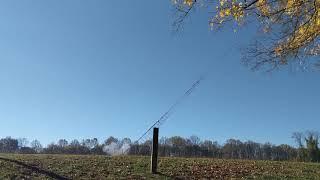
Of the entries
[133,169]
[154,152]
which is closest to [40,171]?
[133,169]

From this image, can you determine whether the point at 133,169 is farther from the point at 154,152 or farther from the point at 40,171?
the point at 40,171

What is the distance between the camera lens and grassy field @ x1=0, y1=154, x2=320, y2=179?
68.9 feet

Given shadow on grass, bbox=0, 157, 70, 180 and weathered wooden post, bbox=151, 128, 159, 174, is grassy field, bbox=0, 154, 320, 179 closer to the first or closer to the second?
shadow on grass, bbox=0, 157, 70, 180

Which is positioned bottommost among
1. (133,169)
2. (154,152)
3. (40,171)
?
(40,171)

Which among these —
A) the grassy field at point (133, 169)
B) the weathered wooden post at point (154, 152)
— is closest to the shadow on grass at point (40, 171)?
the grassy field at point (133, 169)

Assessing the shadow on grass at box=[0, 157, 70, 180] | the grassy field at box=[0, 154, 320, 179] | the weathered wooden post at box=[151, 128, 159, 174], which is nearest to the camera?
the shadow on grass at box=[0, 157, 70, 180]

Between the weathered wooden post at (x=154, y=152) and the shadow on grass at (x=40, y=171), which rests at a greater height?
the weathered wooden post at (x=154, y=152)

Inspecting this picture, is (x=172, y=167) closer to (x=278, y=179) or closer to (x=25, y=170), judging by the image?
(x=278, y=179)

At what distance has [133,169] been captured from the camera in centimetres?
2239

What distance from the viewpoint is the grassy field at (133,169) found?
21.0m

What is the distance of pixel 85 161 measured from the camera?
24.4 meters

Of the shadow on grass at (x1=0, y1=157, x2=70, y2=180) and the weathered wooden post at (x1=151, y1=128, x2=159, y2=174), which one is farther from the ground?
the weathered wooden post at (x1=151, y1=128, x2=159, y2=174)

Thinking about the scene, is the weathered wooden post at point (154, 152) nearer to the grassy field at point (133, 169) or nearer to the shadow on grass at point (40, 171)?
the grassy field at point (133, 169)

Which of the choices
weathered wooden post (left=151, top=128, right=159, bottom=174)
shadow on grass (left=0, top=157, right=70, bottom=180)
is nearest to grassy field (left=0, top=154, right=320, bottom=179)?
shadow on grass (left=0, top=157, right=70, bottom=180)
